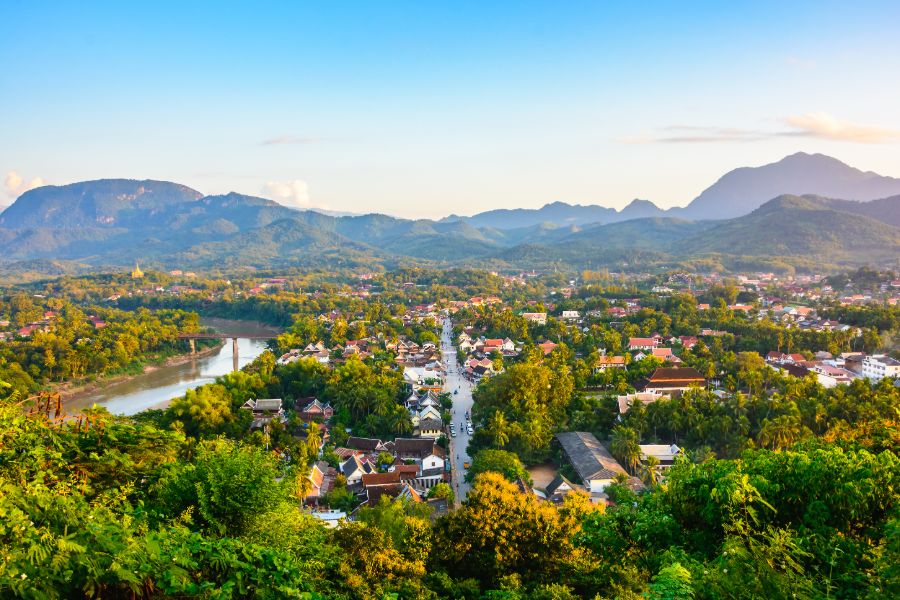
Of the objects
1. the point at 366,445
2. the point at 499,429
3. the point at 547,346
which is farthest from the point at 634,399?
the point at 547,346

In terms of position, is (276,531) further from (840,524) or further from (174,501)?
(840,524)

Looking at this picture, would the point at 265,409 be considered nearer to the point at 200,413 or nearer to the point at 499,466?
the point at 200,413

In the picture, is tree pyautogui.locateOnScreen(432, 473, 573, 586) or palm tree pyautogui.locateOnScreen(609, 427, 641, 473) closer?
tree pyautogui.locateOnScreen(432, 473, 573, 586)

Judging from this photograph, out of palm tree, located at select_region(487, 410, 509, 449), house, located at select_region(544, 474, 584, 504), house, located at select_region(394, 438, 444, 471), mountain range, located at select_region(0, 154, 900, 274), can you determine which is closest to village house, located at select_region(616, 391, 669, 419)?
palm tree, located at select_region(487, 410, 509, 449)

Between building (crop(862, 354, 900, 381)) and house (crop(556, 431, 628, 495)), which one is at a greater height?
house (crop(556, 431, 628, 495))

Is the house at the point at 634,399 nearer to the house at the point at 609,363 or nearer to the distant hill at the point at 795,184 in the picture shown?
the house at the point at 609,363

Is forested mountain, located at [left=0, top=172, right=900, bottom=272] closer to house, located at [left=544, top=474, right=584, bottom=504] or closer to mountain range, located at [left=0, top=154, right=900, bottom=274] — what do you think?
mountain range, located at [left=0, top=154, right=900, bottom=274]

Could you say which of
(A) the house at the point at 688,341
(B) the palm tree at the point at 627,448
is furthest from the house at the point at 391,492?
(A) the house at the point at 688,341

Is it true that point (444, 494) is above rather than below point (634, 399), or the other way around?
below
